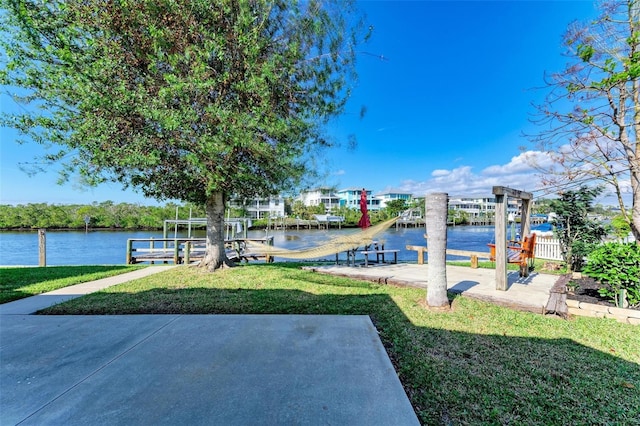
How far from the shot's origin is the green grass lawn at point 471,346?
1631 millimetres

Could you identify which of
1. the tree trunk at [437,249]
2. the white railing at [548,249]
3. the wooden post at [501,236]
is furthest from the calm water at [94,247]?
the white railing at [548,249]

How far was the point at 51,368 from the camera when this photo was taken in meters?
2.00

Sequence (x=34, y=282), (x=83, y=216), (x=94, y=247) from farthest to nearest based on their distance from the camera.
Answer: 1. (x=83, y=216)
2. (x=94, y=247)
3. (x=34, y=282)

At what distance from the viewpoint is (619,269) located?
126 inches

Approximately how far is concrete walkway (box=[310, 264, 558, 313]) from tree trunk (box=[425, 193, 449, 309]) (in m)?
0.72

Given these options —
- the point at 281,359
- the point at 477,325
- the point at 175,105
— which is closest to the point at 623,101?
the point at 477,325

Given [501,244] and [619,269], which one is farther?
[501,244]

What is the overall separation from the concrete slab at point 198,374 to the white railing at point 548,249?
8.10 m

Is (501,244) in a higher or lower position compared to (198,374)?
higher

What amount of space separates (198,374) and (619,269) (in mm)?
4564

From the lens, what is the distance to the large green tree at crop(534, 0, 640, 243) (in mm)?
3672

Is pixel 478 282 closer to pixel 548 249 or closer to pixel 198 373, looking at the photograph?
pixel 198 373

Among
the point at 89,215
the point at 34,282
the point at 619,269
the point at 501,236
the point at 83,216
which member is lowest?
the point at 34,282

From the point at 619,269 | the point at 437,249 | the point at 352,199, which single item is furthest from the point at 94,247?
the point at 352,199
